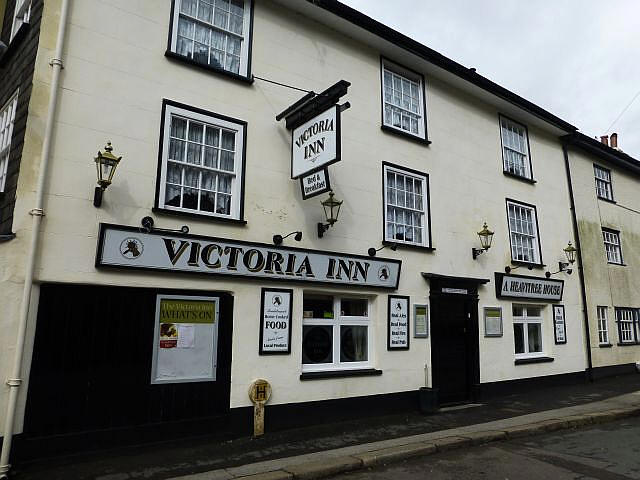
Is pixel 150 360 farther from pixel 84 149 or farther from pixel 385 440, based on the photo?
pixel 385 440

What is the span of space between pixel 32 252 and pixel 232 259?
9.05 ft

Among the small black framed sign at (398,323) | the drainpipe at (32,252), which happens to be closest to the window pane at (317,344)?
the small black framed sign at (398,323)

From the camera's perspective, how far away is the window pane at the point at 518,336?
484 inches

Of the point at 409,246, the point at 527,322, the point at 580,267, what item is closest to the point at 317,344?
the point at 409,246

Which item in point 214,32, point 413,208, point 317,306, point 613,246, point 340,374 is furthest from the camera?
point 613,246

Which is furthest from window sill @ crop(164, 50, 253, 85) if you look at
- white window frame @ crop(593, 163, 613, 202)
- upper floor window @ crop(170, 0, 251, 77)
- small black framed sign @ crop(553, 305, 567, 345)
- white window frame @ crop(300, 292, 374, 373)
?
white window frame @ crop(593, 163, 613, 202)

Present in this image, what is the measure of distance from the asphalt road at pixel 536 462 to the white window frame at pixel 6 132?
21.8ft

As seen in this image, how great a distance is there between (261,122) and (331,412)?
544 cm

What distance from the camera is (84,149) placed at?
650 centimetres

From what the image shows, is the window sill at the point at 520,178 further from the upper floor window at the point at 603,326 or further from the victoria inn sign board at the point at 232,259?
the victoria inn sign board at the point at 232,259

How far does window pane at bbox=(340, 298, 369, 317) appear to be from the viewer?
9086mm

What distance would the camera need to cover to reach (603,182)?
16594 mm

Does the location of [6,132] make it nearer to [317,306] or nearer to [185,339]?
[185,339]

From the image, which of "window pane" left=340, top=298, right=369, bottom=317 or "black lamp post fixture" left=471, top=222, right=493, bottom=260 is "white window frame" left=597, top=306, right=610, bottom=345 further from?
"window pane" left=340, top=298, right=369, bottom=317
